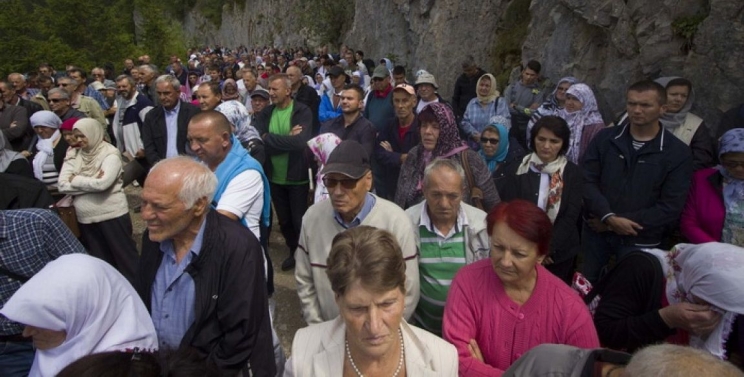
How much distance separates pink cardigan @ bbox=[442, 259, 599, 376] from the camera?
2.19 metres

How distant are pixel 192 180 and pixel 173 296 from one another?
59 cm

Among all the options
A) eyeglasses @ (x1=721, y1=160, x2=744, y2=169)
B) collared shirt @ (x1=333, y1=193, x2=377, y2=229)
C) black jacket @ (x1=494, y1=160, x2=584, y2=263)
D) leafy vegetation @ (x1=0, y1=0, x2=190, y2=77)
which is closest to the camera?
collared shirt @ (x1=333, y1=193, x2=377, y2=229)

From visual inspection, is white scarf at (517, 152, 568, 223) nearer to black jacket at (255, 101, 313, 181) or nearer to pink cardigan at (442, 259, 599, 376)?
pink cardigan at (442, 259, 599, 376)

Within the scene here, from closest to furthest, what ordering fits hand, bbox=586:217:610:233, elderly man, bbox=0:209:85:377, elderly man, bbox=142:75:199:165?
elderly man, bbox=0:209:85:377 < hand, bbox=586:217:610:233 < elderly man, bbox=142:75:199:165

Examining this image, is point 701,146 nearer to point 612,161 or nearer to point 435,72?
point 612,161

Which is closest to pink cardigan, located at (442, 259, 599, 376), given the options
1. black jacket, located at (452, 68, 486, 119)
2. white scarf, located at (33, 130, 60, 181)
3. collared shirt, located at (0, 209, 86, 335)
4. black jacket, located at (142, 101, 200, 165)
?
collared shirt, located at (0, 209, 86, 335)

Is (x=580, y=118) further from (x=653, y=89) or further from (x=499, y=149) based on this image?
(x=653, y=89)

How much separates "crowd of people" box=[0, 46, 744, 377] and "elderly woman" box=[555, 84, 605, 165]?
30 millimetres

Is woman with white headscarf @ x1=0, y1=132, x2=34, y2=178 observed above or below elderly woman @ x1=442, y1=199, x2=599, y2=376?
below

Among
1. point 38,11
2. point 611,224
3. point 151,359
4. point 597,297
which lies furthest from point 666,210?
point 38,11

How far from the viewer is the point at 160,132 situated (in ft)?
→ 17.7

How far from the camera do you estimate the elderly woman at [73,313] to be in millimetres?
1943

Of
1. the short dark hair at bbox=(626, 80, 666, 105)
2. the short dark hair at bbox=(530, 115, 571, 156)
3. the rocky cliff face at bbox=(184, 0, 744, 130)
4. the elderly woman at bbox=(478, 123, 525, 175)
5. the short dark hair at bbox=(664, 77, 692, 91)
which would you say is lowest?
the elderly woman at bbox=(478, 123, 525, 175)

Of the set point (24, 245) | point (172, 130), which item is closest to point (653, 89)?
point (24, 245)
